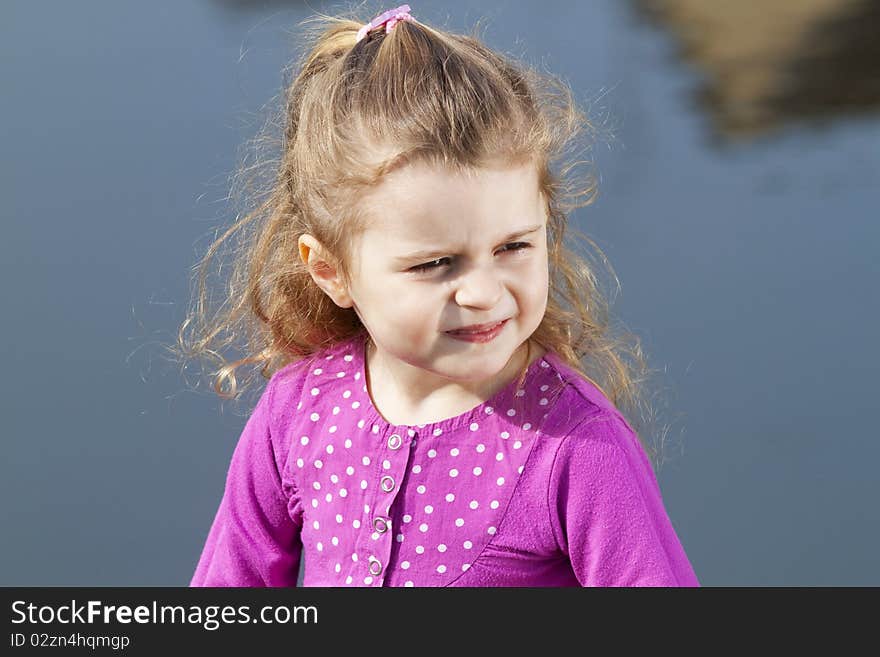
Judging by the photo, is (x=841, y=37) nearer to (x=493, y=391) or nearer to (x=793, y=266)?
(x=793, y=266)

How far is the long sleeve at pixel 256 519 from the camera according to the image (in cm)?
154

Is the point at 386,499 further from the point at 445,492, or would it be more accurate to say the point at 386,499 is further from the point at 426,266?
the point at 426,266

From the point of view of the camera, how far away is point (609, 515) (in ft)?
4.24

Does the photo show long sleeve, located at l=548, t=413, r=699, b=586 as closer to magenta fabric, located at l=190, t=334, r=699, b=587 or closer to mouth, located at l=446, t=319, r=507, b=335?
magenta fabric, located at l=190, t=334, r=699, b=587

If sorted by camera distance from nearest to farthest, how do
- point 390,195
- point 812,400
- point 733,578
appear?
point 390,195, point 733,578, point 812,400

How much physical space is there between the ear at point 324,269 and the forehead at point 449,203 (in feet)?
0.45

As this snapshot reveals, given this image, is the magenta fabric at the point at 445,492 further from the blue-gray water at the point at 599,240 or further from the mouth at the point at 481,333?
the blue-gray water at the point at 599,240

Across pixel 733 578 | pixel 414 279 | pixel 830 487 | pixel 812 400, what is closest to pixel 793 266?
pixel 812 400

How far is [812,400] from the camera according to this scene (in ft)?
7.93

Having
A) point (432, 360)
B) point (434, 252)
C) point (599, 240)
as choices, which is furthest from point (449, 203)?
point (599, 240)

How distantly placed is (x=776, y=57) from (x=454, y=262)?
207cm

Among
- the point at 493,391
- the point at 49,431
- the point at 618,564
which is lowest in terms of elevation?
the point at 49,431

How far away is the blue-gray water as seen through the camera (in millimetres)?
2367

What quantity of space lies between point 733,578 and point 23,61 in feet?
6.03
